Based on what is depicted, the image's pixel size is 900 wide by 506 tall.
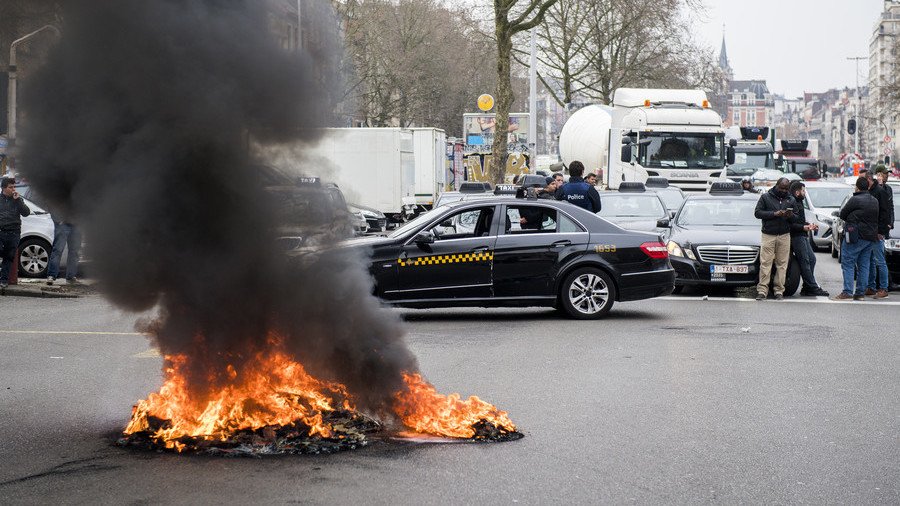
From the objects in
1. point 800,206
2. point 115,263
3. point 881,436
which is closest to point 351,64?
point 115,263

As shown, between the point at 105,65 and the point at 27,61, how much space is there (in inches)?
23.5

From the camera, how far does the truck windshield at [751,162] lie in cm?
4203

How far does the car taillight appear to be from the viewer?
45.9 ft

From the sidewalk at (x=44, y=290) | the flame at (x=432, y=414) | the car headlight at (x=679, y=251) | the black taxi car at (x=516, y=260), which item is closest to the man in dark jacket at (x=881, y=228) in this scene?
the car headlight at (x=679, y=251)

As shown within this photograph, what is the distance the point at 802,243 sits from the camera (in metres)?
16.9

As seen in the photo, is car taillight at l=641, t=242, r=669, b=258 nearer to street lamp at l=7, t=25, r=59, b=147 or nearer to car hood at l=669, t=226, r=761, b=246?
car hood at l=669, t=226, r=761, b=246

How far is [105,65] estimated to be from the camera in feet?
22.5

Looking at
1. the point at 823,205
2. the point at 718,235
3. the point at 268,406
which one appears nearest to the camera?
the point at 268,406

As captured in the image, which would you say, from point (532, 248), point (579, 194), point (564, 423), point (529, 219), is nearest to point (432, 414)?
point (564, 423)

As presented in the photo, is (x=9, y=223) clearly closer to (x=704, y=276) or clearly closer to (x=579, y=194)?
(x=579, y=194)

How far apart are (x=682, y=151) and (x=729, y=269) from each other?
13775mm

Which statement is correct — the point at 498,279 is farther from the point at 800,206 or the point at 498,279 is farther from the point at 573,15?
the point at 573,15

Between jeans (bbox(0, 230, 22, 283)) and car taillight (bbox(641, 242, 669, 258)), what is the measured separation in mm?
9769

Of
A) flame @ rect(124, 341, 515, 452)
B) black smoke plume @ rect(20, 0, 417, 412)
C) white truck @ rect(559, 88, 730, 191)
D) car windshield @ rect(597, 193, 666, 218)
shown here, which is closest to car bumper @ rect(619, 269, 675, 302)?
car windshield @ rect(597, 193, 666, 218)
